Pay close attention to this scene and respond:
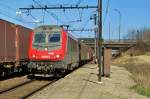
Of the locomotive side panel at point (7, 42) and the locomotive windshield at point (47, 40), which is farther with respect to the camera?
the locomotive windshield at point (47, 40)

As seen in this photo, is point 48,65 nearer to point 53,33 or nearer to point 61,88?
point 53,33

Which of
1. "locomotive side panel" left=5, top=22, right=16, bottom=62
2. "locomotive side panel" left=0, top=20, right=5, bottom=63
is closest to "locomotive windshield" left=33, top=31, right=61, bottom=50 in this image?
"locomotive side panel" left=5, top=22, right=16, bottom=62

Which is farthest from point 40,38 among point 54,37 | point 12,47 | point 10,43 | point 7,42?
A: point 7,42

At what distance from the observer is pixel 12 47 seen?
88.4 feet

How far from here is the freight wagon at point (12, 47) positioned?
24.6 metres

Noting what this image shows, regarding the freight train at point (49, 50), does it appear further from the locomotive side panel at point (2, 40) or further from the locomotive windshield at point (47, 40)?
the locomotive side panel at point (2, 40)

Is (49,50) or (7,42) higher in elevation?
(7,42)

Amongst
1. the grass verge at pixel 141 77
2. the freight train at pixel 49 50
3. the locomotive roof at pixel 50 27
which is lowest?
the grass verge at pixel 141 77

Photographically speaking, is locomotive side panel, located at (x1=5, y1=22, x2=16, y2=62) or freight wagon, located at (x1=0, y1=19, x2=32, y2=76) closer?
freight wagon, located at (x1=0, y1=19, x2=32, y2=76)

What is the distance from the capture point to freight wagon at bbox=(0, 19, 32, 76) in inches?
969

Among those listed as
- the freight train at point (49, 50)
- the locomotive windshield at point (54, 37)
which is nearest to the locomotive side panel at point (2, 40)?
the freight train at point (49, 50)

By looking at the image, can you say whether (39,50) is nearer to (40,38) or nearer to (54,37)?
(40,38)

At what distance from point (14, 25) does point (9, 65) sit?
2.95 m

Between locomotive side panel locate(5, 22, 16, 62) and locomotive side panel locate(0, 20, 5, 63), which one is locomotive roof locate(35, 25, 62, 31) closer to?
locomotive side panel locate(5, 22, 16, 62)
